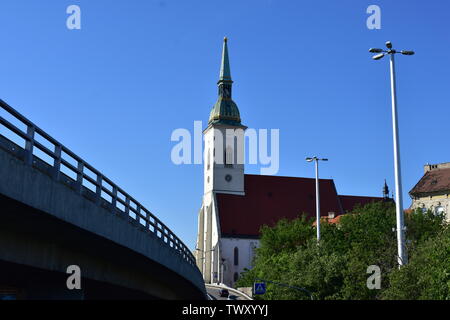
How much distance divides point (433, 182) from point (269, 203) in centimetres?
4088

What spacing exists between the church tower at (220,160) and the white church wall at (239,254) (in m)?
3.28

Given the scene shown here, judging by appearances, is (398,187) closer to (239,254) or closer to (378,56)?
(378,56)

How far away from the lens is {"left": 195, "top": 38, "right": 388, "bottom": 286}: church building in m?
118

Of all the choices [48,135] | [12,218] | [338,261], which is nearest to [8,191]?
[12,218]

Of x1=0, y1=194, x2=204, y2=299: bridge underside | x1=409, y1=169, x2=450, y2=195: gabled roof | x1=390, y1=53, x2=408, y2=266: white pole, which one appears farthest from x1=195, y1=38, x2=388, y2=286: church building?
x1=0, y1=194, x2=204, y2=299: bridge underside

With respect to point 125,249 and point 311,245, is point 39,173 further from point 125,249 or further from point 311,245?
point 311,245

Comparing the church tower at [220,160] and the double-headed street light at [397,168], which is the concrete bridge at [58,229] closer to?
the double-headed street light at [397,168]

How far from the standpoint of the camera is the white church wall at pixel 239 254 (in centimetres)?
11624

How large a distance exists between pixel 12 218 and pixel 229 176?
109992 mm

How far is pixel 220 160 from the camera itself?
123 meters

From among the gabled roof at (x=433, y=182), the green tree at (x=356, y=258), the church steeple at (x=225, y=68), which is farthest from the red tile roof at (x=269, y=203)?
the gabled roof at (x=433, y=182)

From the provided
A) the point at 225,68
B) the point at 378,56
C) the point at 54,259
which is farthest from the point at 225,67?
the point at 54,259

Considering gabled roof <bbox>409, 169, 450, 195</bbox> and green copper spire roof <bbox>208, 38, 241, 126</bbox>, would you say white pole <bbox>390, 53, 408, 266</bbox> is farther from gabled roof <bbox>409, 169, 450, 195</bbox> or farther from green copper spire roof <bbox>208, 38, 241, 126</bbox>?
green copper spire roof <bbox>208, 38, 241, 126</bbox>

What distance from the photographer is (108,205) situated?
19.1 metres
